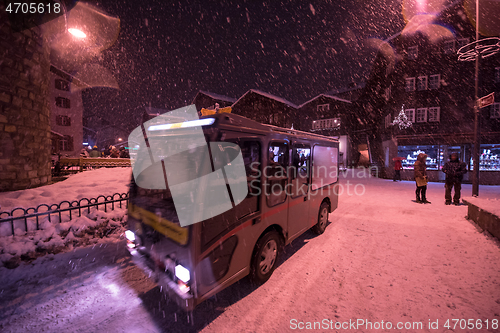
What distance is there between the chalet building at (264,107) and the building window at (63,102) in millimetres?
21880

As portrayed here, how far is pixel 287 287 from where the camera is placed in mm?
3471

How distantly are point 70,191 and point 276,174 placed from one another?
681cm

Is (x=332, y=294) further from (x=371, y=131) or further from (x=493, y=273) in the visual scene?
(x=371, y=131)

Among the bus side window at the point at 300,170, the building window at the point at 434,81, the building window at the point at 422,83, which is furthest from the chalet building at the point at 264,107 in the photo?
the bus side window at the point at 300,170

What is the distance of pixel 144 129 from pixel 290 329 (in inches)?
140

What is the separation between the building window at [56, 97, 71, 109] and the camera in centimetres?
2624

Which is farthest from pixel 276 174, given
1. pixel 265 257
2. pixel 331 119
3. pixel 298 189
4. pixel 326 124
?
pixel 326 124

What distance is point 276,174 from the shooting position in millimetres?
3662

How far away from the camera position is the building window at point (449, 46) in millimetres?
17516

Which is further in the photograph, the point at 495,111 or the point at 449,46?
the point at 449,46

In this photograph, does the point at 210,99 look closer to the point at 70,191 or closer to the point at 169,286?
the point at 70,191

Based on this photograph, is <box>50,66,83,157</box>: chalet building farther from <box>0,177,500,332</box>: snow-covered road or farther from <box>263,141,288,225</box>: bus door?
<box>263,141,288,225</box>: bus door

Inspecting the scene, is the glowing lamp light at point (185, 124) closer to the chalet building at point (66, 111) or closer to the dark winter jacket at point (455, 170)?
the dark winter jacket at point (455, 170)

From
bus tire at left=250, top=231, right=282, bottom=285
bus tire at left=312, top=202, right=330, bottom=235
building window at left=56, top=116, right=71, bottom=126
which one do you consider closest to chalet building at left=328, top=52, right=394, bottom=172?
bus tire at left=312, top=202, right=330, bottom=235
